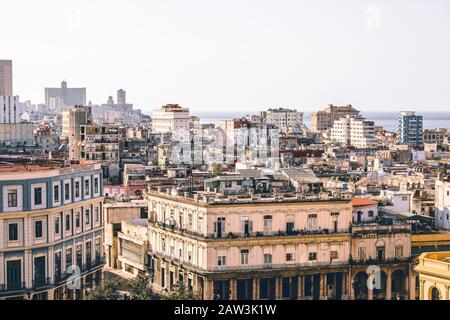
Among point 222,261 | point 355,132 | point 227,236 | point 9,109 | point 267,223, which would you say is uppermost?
point 9,109

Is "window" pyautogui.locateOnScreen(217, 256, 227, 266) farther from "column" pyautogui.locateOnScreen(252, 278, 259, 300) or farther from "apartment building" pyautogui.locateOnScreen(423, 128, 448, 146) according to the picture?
"apartment building" pyautogui.locateOnScreen(423, 128, 448, 146)

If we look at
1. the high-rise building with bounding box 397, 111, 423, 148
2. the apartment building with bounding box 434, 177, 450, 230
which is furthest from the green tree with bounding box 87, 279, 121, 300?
the high-rise building with bounding box 397, 111, 423, 148

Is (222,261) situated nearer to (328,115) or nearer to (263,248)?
(263,248)

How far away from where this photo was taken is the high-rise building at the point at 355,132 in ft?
124

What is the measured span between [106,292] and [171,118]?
31.7m

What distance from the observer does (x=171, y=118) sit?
4022 centimetres

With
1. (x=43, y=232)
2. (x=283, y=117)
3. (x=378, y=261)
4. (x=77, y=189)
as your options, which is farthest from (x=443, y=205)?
(x=283, y=117)

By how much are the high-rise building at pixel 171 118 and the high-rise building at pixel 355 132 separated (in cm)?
687

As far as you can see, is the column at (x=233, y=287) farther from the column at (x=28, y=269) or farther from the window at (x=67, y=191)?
the column at (x=28, y=269)

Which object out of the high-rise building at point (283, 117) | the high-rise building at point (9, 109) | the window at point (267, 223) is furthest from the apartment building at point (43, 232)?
the high-rise building at point (283, 117)

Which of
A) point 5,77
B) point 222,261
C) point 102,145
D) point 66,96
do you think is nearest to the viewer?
point 222,261

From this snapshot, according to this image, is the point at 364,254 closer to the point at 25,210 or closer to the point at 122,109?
the point at 25,210

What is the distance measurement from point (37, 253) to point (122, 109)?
1687 inches

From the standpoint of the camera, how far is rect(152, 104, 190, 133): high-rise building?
40.1 meters
